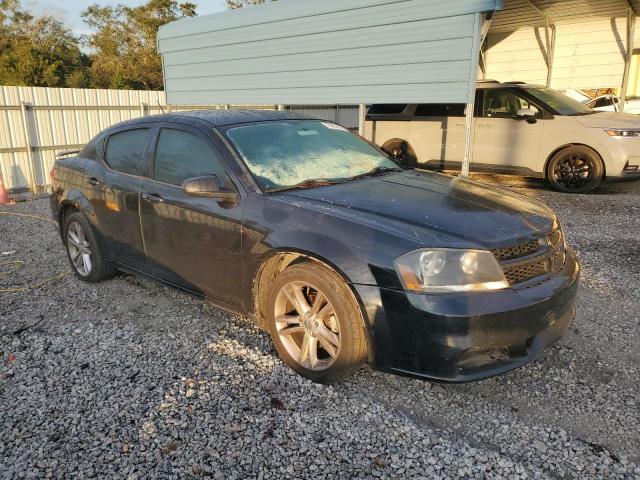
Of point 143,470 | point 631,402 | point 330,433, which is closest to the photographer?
point 143,470

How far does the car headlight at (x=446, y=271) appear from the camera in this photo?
2.51m

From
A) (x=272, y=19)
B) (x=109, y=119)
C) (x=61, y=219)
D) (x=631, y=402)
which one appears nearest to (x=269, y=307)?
(x=631, y=402)

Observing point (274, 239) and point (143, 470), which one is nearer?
point (143, 470)

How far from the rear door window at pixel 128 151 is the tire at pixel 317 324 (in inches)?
68.9

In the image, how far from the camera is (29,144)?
34.6 ft

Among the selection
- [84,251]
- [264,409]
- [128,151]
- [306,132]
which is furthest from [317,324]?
[84,251]

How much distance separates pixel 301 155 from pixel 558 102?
6722mm

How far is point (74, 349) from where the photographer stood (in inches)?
138

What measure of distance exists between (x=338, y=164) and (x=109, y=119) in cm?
1023

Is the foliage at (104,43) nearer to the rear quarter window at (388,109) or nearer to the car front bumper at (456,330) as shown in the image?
the rear quarter window at (388,109)

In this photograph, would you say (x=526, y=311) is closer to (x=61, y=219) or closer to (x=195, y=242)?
(x=195, y=242)

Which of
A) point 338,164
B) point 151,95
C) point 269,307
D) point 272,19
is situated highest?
point 272,19

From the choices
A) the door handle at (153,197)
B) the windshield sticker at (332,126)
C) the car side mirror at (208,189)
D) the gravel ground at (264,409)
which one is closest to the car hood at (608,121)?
the gravel ground at (264,409)

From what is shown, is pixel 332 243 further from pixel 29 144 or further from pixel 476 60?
pixel 29 144
